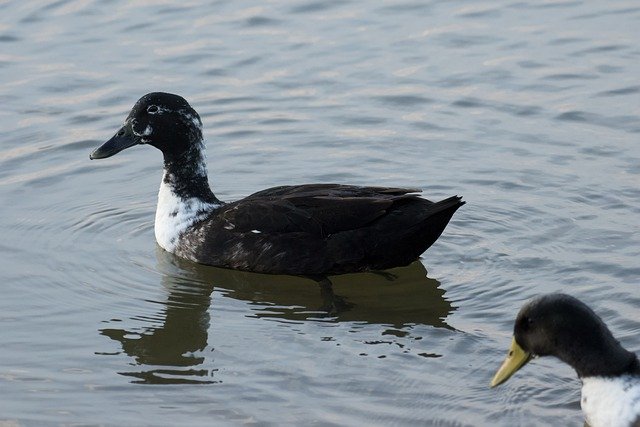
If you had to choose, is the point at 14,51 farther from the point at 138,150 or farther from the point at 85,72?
the point at 138,150

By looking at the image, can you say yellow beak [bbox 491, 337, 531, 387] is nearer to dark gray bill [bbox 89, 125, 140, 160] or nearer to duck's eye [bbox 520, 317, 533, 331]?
duck's eye [bbox 520, 317, 533, 331]

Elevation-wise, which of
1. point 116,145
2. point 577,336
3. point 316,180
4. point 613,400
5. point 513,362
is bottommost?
point 613,400

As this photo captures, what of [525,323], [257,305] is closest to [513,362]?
[525,323]

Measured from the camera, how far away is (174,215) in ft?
38.4

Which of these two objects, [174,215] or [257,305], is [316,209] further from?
[174,215]

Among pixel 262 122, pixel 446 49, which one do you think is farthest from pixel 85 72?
pixel 446 49

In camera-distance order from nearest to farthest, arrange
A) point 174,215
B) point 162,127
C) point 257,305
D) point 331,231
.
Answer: point 257,305 → point 331,231 → point 174,215 → point 162,127

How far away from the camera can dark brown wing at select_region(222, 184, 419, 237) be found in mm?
11008

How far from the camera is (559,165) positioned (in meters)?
12.8

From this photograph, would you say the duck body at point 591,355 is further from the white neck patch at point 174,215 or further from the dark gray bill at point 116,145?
the dark gray bill at point 116,145

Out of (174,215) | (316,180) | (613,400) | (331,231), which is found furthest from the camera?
(316,180)

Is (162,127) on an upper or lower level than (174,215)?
upper

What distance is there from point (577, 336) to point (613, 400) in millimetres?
421

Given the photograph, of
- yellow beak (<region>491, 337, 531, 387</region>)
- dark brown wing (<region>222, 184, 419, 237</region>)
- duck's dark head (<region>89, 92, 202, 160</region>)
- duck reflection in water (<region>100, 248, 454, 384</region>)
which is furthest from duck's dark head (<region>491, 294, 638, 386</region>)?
duck's dark head (<region>89, 92, 202, 160</region>)
